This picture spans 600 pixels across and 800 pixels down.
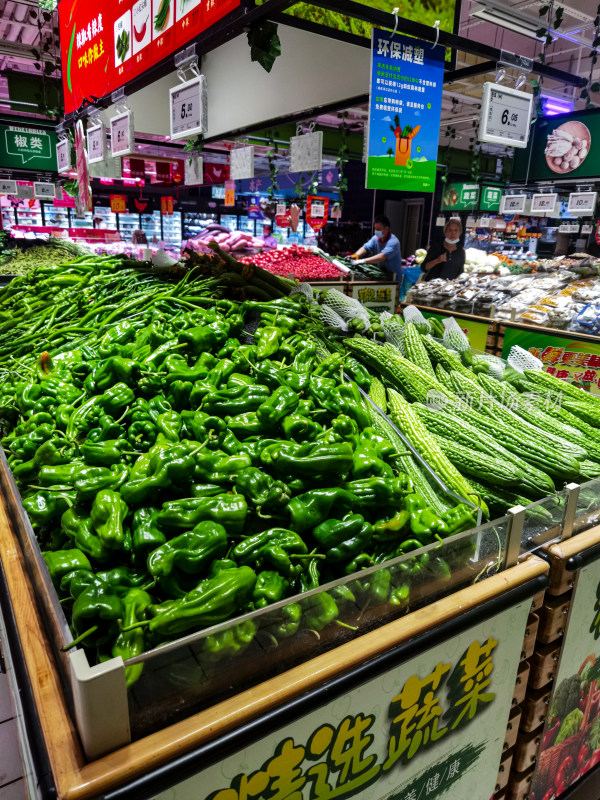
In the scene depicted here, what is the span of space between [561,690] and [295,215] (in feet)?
28.5

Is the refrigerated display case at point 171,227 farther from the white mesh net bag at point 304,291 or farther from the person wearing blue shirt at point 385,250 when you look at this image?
the white mesh net bag at point 304,291

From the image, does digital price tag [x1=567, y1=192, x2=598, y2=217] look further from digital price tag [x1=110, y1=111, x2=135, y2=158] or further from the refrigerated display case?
the refrigerated display case

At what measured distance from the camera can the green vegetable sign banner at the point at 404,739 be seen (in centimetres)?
110

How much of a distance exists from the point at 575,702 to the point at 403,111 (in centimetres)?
282

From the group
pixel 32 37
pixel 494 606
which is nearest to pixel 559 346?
pixel 494 606

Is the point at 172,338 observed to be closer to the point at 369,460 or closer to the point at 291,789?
the point at 369,460

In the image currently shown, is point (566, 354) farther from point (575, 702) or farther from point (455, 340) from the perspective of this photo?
point (575, 702)

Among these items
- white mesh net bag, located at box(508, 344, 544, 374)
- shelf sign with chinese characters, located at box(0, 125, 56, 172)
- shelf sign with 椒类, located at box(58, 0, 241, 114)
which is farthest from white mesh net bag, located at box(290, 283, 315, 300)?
shelf sign with chinese characters, located at box(0, 125, 56, 172)

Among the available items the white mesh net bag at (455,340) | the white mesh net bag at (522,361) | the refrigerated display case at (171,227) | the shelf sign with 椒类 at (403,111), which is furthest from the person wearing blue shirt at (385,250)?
the refrigerated display case at (171,227)

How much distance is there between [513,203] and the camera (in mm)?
8602

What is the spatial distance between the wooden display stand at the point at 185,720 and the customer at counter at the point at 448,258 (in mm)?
6810

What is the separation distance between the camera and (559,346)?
5203 millimetres

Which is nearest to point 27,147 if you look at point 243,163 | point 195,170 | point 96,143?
point 96,143

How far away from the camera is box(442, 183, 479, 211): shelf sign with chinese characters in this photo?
1059cm
